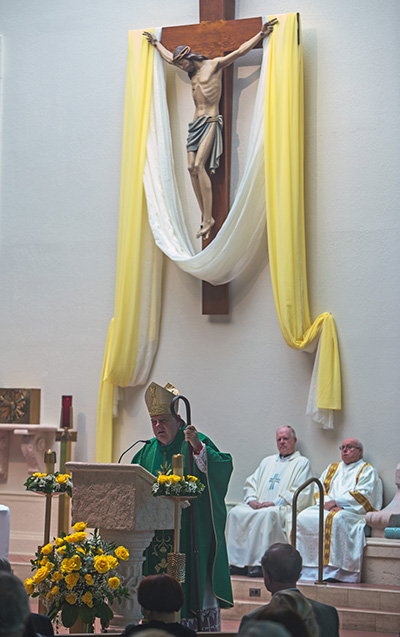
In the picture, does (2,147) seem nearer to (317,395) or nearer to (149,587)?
(317,395)

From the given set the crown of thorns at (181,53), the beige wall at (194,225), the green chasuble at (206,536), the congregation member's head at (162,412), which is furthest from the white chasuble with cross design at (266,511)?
the crown of thorns at (181,53)

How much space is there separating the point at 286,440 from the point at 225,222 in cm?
216

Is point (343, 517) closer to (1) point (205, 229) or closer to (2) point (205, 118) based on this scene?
(1) point (205, 229)

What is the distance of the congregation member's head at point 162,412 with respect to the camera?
17.5 feet

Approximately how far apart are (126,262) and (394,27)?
3.45 meters

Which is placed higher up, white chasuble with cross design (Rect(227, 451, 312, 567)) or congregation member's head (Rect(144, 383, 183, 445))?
congregation member's head (Rect(144, 383, 183, 445))

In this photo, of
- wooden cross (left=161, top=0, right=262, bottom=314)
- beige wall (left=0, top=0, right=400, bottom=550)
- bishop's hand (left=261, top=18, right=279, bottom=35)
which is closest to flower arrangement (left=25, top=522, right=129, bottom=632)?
beige wall (left=0, top=0, right=400, bottom=550)

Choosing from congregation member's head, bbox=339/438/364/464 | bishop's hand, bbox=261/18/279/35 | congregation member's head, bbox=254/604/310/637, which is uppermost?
bishop's hand, bbox=261/18/279/35

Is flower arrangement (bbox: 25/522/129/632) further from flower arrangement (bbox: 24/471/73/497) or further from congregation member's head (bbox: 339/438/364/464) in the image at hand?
congregation member's head (bbox: 339/438/364/464)

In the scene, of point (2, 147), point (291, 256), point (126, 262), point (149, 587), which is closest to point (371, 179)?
point (291, 256)

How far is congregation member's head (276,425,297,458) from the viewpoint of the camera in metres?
8.48

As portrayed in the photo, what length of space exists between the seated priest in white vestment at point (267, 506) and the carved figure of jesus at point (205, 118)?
2.27 meters

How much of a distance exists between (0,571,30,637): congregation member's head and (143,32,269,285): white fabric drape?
253 inches

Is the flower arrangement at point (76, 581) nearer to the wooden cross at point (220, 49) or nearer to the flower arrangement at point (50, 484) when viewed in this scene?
the flower arrangement at point (50, 484)
